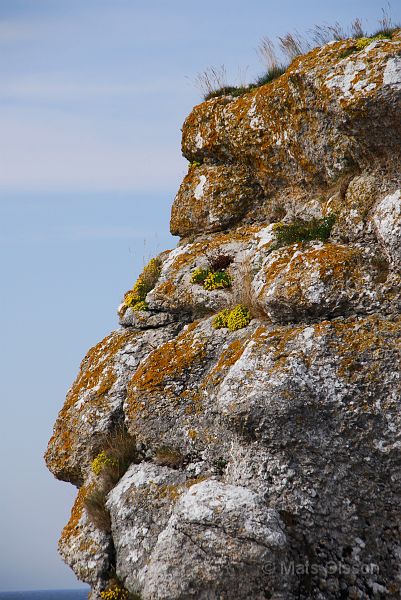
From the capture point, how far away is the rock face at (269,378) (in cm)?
1064

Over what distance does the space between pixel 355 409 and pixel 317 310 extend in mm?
1710

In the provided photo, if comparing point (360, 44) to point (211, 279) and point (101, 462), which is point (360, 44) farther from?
point (101, 462)

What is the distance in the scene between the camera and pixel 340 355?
36.0 ft

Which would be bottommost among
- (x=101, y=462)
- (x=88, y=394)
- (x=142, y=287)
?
(x=101, y=462)

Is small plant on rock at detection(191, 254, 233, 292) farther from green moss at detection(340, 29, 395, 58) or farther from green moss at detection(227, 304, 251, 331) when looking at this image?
green moss at detection(340, 29, 395, 58)

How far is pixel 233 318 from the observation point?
13070 mm

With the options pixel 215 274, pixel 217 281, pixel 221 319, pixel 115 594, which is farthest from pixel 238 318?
pixel 115 594

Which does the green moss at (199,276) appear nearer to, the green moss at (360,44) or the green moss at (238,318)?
the green moss at (238,318)

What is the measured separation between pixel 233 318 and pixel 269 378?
2194 mm

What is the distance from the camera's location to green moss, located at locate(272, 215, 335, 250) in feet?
42.2

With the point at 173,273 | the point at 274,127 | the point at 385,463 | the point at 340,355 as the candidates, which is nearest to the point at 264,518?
the point at 385,463

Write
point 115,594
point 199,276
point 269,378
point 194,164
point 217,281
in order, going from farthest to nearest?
1. point 194,164
2. point 199,276
3. point 217,281
4. point 115,594
5. point 269,378

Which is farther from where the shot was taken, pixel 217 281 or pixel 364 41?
pixel 217 281

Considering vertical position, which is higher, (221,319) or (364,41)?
(364,41)
